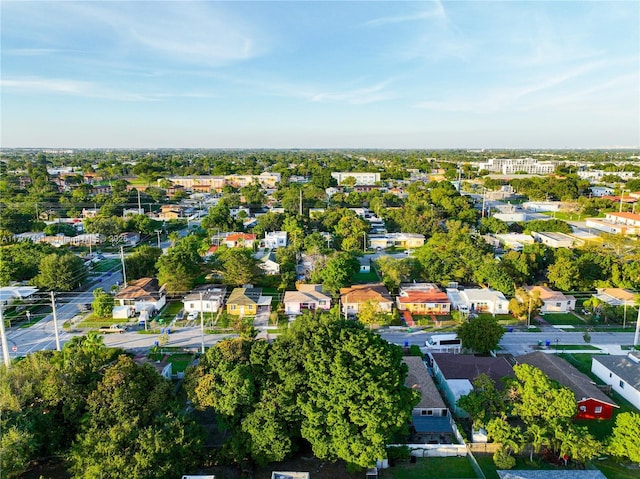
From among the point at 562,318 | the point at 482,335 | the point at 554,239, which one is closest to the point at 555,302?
the point at 562,318

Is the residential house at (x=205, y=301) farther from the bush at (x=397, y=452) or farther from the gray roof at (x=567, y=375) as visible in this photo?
the gray roof at (x=567, y=375)

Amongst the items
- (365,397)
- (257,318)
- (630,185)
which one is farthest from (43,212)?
(630,185)

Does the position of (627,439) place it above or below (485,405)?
below

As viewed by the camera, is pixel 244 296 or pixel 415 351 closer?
pixel 415 351

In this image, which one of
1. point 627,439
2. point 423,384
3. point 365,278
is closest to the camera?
point 627,439

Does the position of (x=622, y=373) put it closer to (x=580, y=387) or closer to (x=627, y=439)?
(x=580, y=387)

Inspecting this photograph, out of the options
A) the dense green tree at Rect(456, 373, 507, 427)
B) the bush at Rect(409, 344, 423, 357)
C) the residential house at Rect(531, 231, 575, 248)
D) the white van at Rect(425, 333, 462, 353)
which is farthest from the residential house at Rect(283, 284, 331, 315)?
the residential house at Rect(531, 231, 575, 248)

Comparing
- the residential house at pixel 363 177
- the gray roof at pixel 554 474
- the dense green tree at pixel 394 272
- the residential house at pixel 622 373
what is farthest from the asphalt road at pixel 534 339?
the residential house at pixel 363 177
